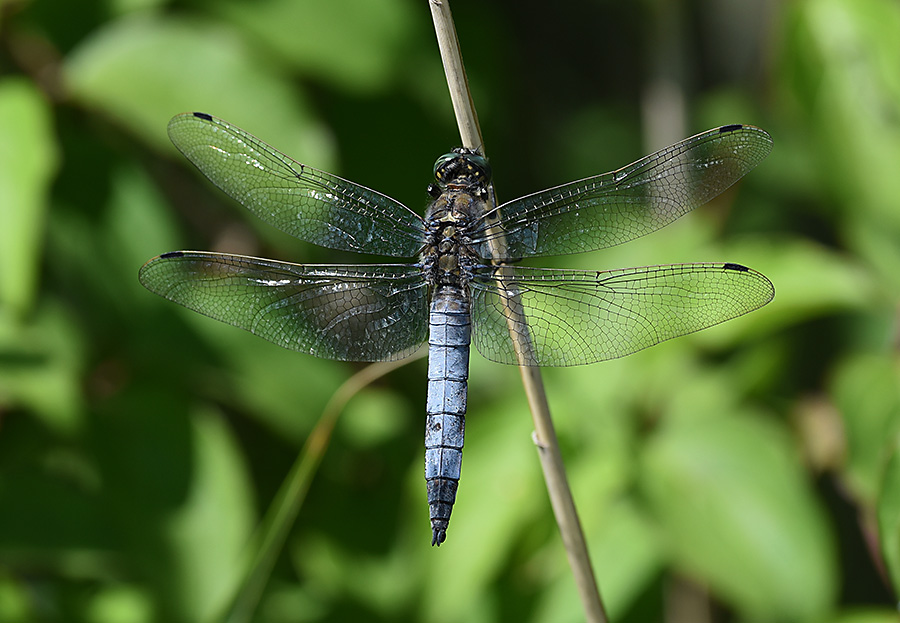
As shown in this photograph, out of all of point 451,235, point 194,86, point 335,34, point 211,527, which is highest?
point 335,34

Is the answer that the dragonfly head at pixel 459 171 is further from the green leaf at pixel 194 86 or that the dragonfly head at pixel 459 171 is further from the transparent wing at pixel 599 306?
the green leaf at pixel 194 86

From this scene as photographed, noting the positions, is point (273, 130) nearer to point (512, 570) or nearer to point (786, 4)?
point (512, 570)

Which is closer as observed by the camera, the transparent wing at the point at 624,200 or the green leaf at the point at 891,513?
the green leaf at the point at 891,513

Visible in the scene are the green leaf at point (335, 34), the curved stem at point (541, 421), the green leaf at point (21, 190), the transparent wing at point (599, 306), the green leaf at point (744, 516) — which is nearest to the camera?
the curved stem at point (541, 421)

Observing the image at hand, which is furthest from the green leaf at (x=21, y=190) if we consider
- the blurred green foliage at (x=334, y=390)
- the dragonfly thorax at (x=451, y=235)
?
the dragonfly thorax at (x=451, y=235)

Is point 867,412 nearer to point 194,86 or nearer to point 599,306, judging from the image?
point 599,306

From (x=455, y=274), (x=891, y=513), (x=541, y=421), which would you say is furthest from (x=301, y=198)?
(x=891, y=513)

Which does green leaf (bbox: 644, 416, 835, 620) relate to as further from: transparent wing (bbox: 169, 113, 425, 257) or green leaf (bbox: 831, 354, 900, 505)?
transparent wing (bbox: 169, 113, 425, 257)

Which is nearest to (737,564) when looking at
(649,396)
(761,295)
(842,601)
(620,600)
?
(620,600)
